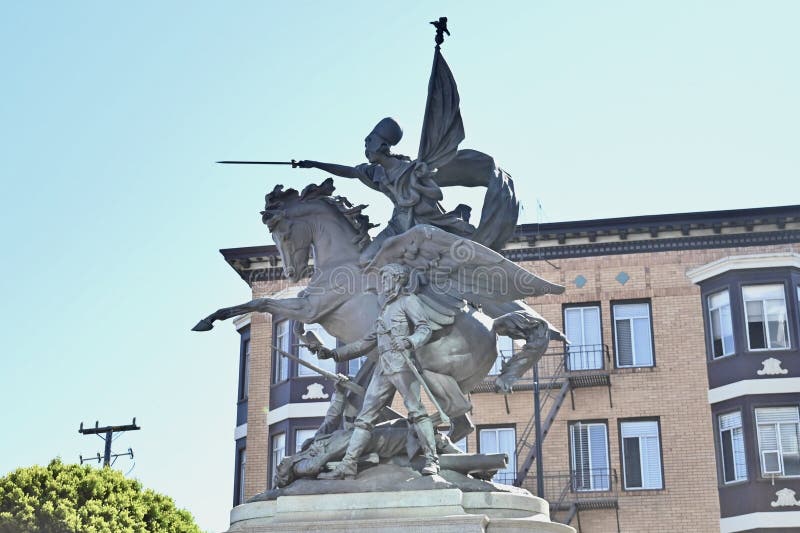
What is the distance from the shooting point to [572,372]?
34.6 metres

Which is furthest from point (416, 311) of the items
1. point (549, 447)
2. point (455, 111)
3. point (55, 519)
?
point (549, 447)

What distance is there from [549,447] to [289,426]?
26.2ft

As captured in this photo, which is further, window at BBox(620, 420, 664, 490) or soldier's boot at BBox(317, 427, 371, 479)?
window at BBox(620, 420, 664, 490)

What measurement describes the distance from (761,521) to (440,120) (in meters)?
22.3

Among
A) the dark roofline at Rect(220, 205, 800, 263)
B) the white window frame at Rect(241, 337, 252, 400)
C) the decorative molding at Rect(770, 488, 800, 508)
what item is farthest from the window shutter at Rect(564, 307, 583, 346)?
the white window frame at Rect(241, 337, 252, 400)

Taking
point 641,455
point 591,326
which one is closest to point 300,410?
point 591,326

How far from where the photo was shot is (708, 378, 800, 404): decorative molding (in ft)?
107

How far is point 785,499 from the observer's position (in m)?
31.5

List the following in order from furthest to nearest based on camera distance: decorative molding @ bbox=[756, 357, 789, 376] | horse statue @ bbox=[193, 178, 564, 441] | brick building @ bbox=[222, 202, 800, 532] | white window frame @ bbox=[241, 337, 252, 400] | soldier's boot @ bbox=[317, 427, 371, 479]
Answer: white window frame @ bbox=[241, 337, 252, 400] → decorative molding @ bbox=[756, 357, 789, 376] → brick building @ bbox=[222, 202, 800, 532] → horse statue @ bbox=[193, 178, 564, 441] → soldier's boot @ bbox=[317, 427, 371, 479]

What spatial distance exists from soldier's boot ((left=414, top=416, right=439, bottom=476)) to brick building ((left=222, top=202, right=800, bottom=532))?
833 inches

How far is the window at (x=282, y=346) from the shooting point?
3662 centimetres

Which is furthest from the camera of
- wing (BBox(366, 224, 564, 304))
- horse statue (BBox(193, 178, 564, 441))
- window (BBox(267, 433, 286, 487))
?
window (BBox(267, 433, 286, 487))

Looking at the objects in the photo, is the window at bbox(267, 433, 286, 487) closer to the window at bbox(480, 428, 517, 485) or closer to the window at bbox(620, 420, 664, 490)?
the window at bbox(480, 428, 517, 485)

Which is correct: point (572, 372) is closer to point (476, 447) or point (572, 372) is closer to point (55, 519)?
point (476, 447)
